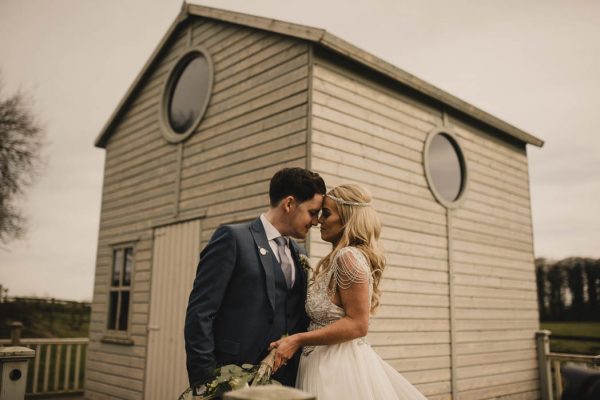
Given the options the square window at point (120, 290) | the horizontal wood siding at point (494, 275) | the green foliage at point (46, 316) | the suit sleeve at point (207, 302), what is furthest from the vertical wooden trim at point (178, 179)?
the green foliage at point (46, 316)

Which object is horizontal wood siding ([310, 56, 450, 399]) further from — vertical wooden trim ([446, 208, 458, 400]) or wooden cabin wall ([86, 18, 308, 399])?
wooden cabin wall ([86, 18, 308, 399])

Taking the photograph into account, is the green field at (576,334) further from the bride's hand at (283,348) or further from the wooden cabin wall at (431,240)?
the bride's hand at (283,348)

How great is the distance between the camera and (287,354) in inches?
102

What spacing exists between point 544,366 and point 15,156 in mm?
21502

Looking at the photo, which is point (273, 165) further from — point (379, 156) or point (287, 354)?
point (287, 354)

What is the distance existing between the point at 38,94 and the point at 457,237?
20666 mm

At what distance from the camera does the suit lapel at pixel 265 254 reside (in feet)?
8.93

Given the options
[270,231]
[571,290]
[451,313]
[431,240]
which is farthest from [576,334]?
[270,231]

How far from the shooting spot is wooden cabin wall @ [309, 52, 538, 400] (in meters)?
6.05

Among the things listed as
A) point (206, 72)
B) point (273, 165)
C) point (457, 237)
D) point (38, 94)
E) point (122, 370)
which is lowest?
point (122, 370)

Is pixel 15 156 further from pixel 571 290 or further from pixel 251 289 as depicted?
pixel 571 290

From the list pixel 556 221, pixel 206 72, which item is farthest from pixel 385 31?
pixel 556 221

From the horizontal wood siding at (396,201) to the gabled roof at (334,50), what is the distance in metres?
0.25

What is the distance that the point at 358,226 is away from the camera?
3041mm
